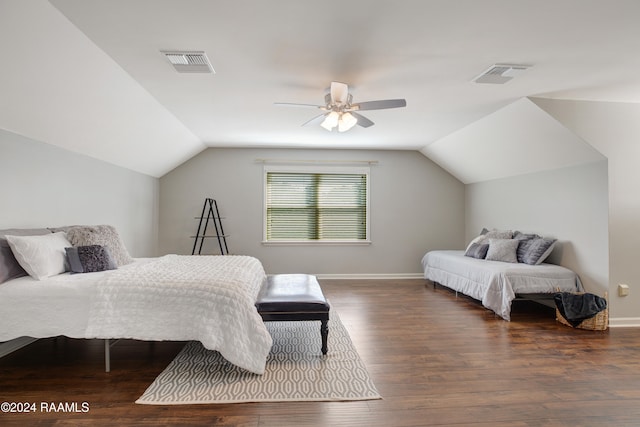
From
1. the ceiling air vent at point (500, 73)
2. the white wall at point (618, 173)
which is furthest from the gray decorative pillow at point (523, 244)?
the ceiling air vent at point (500, 73)

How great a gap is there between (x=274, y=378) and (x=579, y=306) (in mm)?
3317

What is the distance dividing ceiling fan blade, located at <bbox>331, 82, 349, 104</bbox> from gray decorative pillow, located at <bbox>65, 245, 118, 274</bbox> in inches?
96.9

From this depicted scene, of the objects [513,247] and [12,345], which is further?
[513,247]

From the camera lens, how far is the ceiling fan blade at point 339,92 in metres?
3.13

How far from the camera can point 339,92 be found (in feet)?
10.5

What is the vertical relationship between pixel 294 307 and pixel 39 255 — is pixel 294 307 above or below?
below

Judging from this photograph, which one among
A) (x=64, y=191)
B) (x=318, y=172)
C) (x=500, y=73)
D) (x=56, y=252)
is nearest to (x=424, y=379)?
(x=500, y=73)

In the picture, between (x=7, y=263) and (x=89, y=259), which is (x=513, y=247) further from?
(x=7, y=263)

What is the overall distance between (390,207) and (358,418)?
5.02m

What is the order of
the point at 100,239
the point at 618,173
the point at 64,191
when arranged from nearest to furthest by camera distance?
the point at 100,239, the point at 64,191, the point at 618,173

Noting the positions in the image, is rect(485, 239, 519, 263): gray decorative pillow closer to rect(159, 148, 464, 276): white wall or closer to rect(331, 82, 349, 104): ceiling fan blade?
rect(159, 148, 464, 276): white wall

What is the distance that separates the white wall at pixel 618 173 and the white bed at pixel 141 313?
371cm

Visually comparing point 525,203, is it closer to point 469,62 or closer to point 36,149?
point 469,62

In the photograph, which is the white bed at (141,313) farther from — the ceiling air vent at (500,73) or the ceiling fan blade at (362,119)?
the ceiling air vent at (500,73)
